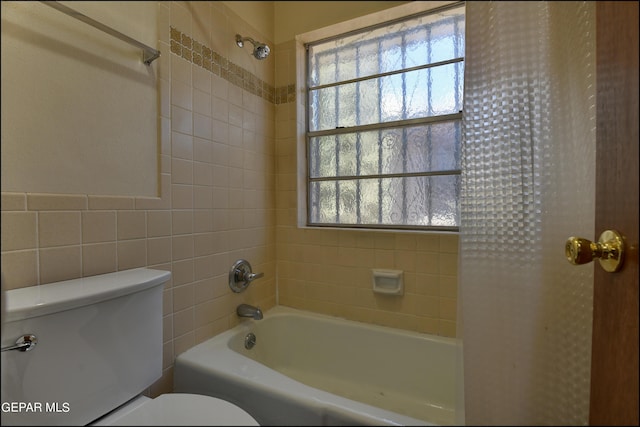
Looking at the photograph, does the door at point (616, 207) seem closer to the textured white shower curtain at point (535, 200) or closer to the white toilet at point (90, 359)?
the textured white shower curtain at point (535, 200)

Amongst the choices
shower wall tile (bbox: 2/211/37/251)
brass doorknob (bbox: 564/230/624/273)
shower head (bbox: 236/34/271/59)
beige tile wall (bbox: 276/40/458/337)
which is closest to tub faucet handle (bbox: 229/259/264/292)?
beige tile wall (bbox: 276/40/458/337)

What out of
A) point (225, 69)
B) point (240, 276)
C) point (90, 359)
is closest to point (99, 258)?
point (90, 359)

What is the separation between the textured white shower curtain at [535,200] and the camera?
1.88ft

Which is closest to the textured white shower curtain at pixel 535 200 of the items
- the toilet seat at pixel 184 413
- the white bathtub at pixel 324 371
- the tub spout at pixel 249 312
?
the white bathtub at pixel 324 371

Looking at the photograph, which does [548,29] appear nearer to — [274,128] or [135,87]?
[135,87]

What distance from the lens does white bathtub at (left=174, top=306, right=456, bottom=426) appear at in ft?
2.94

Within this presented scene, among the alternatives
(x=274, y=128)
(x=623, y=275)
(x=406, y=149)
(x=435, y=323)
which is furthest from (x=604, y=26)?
(x=274, y=128)

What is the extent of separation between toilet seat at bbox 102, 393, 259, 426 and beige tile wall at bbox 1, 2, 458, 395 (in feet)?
1.07

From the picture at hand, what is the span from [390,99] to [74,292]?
1.52 meters

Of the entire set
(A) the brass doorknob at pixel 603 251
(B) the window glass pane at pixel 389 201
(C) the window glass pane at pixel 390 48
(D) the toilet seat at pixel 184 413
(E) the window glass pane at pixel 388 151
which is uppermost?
(C) the window glass pane at pixel 390 48

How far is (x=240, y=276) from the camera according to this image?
143 cm

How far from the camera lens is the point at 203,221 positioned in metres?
1.26

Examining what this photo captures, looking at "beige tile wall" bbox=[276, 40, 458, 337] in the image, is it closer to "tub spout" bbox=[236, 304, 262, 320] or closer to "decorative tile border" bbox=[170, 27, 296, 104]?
"decorative tile border" bbox=[170, 27, 296, 104]

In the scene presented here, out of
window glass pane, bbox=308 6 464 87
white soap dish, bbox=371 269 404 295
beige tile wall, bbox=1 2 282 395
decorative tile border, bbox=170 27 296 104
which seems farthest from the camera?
white soap dish, bbox=371 269 404 295
